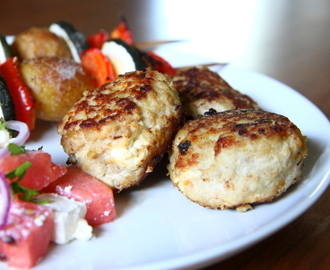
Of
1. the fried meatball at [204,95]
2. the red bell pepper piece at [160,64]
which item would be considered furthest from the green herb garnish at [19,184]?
the red bell pepper piece at [160,64]

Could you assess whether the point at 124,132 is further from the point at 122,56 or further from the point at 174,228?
the point at 122,56

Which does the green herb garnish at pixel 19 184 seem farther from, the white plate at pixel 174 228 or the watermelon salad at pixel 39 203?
the white plate at pixel 174 228

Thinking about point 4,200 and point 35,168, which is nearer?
point 4,200

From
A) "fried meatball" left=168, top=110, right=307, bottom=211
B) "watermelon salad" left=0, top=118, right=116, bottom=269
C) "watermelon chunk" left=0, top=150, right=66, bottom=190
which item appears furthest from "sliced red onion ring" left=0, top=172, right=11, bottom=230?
"fried meatball" left=168, top=110, right=307, bottom=211

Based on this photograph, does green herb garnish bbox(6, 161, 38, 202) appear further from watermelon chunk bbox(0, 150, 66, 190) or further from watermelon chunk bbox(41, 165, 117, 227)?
watermelon chunk bbox(41, 165, 117, 227)

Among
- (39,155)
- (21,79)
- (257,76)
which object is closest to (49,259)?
(39,155)

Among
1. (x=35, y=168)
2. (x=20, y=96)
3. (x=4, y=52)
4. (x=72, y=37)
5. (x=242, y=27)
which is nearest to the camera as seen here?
(x=35, y=168)

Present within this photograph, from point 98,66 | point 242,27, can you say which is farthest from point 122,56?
point 242,27

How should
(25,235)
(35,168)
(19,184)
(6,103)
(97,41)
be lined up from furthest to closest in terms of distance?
(97,41) → (6,103) → (35,168) → (19,184) → (25,235)
